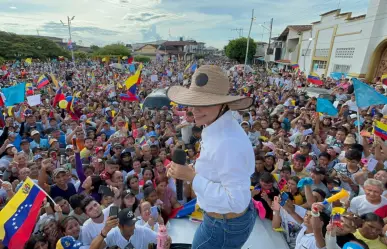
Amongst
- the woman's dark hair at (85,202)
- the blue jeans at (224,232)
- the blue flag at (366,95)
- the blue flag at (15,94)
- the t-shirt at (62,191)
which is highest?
the blue flag at (366,95)

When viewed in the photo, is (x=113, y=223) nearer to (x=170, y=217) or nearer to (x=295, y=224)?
(x=170, y=217)

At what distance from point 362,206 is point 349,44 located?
23.1 m

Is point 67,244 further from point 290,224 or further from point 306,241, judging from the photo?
point 290,224

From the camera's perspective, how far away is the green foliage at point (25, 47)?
131 feet

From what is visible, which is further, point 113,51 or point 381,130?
point 113,51

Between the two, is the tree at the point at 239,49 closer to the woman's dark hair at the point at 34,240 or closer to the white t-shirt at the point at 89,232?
the white t-shirt at the point at 89,232

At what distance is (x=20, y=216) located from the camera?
109 inches

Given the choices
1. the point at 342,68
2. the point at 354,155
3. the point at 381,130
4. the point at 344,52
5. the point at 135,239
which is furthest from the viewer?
the point at 342,68

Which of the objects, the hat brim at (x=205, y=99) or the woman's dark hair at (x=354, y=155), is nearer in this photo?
the hat brim at (x=205, y=99)

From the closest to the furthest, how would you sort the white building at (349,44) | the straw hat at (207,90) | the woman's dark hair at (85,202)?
1. the straw hat at (207,90)
2. the woman's dark hair at (85,202)
3. the white building at (349,44)

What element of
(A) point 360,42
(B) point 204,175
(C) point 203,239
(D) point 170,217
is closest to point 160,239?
(C) point 203,239

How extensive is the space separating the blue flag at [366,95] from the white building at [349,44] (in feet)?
50.8

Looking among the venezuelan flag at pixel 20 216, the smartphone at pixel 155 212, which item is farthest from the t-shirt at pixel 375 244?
the venezuelan flag at pixel 20 216

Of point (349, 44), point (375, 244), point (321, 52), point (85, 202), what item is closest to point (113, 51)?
point (321, 52)
